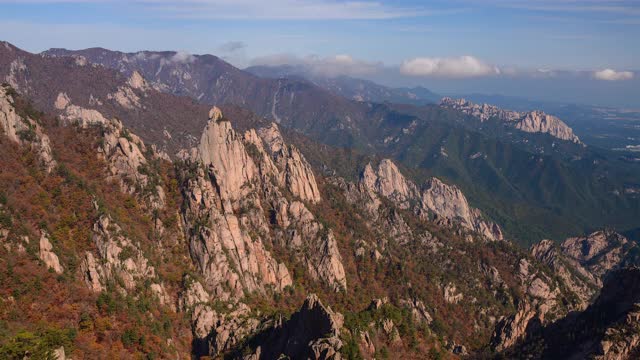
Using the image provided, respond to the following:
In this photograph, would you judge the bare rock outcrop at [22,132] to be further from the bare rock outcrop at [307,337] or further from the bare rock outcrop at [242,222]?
the bare rock outcrop at [307,337]

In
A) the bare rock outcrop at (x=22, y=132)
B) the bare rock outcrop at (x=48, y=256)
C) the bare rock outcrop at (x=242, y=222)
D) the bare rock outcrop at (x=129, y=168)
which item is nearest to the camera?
the bare rock outcrop at (x=48, y=256)

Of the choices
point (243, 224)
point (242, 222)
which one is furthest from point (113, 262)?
point (242, 222)

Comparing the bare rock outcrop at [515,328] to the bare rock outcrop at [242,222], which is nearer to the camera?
the bare rock outcrop at [515,328]

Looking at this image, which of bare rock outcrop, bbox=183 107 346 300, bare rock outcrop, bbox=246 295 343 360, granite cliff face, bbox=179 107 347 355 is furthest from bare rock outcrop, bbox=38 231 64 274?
bare rock outcrop, bbox=183 107 346 300

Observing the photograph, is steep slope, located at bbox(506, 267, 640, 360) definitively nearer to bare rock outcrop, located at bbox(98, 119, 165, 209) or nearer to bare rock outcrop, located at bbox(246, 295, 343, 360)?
bare rock outcrop, located at bbox(246, 295, 343, 360)

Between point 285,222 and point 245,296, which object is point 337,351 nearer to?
point 245,296

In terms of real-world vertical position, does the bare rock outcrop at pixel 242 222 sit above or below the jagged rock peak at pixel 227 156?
below

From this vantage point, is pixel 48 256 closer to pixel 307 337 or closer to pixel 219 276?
pixel 219 276

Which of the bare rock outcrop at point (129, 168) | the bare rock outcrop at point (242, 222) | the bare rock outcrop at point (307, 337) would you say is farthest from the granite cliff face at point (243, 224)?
the bare rock outcrop at point (307, 337)

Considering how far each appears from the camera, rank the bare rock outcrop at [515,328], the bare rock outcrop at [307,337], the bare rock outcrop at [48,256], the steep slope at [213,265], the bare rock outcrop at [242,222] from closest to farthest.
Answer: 1. the bare rock outcrop at [307,337]
2. the steep slope at [213,265]
3. the bare rock outcrop at [48,256]
4. the bare rock outcrop at [515,328]
5. the bare rock outcrop at [242,222]
